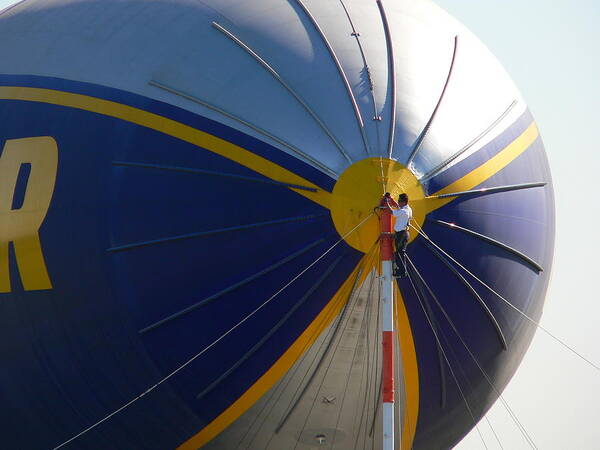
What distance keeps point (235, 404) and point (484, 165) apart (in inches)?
203

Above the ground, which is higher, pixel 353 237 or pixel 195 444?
pixel 353 237

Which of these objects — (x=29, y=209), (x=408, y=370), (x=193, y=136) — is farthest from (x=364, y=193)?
(x=29, y=209)

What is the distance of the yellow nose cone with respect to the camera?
17859mm

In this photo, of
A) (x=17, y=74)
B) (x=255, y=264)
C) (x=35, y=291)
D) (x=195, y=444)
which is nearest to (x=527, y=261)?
(x=255, y=264)

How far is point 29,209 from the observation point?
19.9 metres

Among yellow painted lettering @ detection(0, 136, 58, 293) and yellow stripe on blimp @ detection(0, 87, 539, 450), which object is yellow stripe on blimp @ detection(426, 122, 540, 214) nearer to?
yellow stripe on blimp @ detection(0, 87, 539, 450)

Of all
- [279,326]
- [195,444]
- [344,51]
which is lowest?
[195,444]

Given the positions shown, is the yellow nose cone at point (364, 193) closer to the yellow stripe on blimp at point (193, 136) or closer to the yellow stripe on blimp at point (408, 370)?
the yellow stripe on blimp at point (193, 136)

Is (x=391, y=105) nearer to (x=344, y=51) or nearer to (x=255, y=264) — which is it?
(x=344, y=51)

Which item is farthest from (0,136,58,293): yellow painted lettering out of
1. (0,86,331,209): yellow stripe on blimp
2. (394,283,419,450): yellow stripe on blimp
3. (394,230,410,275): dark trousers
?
(394,230,410,275): dark trousers

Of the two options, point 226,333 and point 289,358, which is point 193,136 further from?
point 289,358

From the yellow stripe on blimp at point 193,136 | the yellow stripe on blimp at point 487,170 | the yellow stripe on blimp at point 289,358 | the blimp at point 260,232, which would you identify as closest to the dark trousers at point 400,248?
the blimp at point 260,232

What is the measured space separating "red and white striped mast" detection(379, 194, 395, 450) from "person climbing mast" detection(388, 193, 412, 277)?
107 millimetres

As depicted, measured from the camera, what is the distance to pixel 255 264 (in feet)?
59.6
